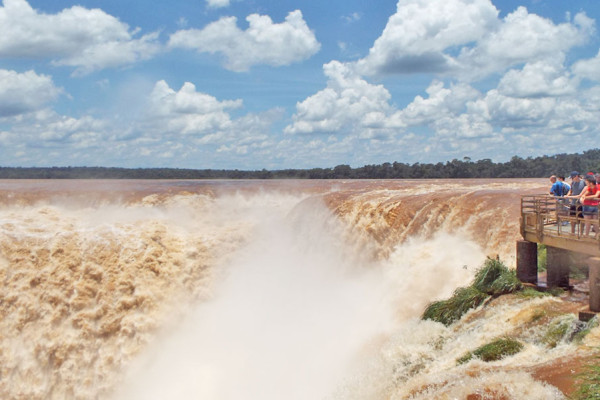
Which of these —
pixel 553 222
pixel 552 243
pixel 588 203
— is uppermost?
pixel 588 203

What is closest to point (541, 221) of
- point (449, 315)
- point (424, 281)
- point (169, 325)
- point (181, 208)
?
point (449, 315)

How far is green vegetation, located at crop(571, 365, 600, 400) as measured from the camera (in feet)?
18.6

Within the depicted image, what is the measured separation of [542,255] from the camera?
12.5 m

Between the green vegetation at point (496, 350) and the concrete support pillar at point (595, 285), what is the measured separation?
1395 millimetres

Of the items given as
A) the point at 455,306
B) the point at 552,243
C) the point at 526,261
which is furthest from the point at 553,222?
the point at 455,306

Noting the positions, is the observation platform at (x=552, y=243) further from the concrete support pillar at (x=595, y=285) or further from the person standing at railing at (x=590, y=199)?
the concrete support pillar at (x=595, y=285)

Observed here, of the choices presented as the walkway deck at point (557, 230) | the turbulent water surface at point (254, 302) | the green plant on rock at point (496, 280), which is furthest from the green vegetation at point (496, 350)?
the green plant on rock at point (496, 280)

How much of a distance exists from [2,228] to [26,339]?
240 inches

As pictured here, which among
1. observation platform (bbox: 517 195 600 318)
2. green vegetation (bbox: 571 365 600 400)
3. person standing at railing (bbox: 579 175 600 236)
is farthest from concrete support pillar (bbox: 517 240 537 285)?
green vegetation (bbox: 571 365 600 400)

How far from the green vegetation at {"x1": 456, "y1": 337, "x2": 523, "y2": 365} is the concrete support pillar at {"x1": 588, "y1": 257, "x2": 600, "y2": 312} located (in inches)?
54.9

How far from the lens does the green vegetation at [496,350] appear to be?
7.72 m

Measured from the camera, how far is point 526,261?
10711mm

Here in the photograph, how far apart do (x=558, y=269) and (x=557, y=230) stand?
0.92 metres

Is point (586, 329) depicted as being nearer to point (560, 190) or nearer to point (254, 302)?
point (560, 190)
